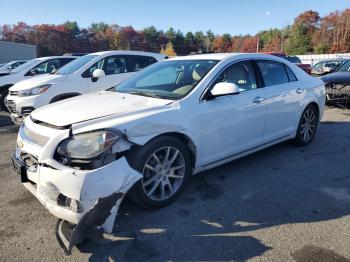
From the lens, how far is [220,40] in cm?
10206

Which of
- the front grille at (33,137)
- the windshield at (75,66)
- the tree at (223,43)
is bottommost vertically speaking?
the front grille at (33,137)

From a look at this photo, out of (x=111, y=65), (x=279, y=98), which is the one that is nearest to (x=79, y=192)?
(x=279, y=98)

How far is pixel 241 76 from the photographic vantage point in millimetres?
4543

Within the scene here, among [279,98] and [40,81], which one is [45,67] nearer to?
[40,81]

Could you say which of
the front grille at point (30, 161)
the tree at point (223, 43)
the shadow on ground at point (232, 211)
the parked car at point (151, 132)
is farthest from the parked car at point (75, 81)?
the tree at point (223, 43)

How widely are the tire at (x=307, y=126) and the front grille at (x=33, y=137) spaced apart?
4051mm

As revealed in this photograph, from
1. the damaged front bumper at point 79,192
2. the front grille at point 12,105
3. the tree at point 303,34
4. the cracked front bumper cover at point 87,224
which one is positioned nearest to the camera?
the cracked front bumper cover at point 87,224

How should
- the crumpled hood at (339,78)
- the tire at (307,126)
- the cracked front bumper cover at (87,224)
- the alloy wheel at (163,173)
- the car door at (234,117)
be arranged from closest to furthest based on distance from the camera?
the cracked front bumper cover at (87,224) → the alloy wheel at (163,173) → the car door at (234,117) → the tire at (307,126) → the crumpled hood at (339,78)

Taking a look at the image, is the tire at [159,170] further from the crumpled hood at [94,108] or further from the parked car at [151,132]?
the crumpled hood at [94,108]

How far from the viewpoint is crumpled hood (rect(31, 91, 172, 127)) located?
11.0ft

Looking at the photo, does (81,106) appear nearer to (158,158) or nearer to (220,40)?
(158,158)

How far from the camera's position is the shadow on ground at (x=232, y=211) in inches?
116

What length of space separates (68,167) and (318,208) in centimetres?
256

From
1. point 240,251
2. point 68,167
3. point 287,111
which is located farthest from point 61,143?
point 287,111
